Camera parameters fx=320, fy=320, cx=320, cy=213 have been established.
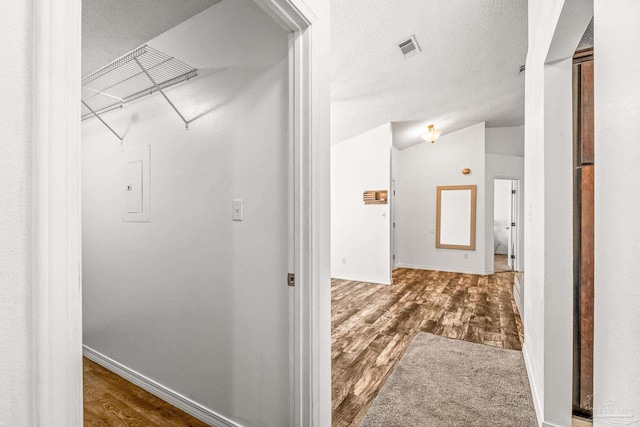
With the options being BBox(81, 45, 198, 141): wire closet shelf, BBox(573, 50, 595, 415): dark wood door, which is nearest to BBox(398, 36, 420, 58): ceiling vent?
BBox(573, 50, 595, 415): dark wood door

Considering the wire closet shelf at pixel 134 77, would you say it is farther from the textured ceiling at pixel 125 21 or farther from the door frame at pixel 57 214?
the door frame at pixel 57 214

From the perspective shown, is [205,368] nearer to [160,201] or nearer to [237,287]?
[237,287]

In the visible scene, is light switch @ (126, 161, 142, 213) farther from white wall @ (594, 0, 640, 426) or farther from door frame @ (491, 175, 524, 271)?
door frame @ (491, 175, 524, 271)

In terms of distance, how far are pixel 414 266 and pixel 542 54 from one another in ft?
18.3

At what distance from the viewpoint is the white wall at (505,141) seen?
6.46 m

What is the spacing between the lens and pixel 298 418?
1.39m

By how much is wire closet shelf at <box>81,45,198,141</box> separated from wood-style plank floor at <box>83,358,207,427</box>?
1.72 metres

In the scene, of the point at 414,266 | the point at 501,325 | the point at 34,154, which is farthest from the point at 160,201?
the point at 414,266

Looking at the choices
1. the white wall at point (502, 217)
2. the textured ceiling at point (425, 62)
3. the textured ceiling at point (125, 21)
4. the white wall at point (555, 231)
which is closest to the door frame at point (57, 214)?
the textured ceiling at point (125, 21)

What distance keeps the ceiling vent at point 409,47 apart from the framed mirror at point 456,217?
3876 mm

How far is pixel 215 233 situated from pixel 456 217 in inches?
228

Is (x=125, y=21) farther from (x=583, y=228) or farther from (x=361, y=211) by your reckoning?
(x=361, y=211)

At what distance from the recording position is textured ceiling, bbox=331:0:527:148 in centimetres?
264

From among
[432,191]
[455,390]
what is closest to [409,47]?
[455,390]
